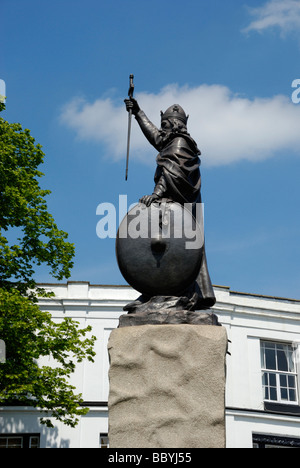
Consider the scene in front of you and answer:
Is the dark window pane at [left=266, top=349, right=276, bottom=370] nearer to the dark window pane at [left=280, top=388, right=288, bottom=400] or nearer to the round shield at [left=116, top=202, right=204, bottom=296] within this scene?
the dark window pane at [left=280, top=388, right=288, bottom=400]

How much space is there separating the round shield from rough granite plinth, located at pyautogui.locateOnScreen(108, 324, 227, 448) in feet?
1.96

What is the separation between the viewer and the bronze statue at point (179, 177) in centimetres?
764

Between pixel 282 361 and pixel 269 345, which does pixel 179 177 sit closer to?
pixel 269 345

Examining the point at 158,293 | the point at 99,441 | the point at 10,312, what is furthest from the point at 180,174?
the point at 99,441

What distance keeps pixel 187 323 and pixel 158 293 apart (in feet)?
1.87

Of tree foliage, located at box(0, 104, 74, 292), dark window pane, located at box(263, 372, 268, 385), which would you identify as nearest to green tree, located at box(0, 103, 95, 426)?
tree foliage, located at box(0, 104, 74, 292)

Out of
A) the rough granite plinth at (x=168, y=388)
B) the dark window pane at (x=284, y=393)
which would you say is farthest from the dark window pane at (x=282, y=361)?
the rough granite plinth at (x=168, y=388)

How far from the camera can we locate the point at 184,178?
311 inches

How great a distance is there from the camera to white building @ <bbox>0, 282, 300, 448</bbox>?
972 inches

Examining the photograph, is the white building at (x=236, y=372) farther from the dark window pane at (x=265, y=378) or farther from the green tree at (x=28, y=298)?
the green tree at (x=28, y=298)

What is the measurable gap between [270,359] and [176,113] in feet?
67.0

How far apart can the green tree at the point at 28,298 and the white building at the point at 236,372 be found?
227 inches

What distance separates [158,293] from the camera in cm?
750

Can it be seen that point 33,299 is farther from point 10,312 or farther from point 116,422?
point 116,422
